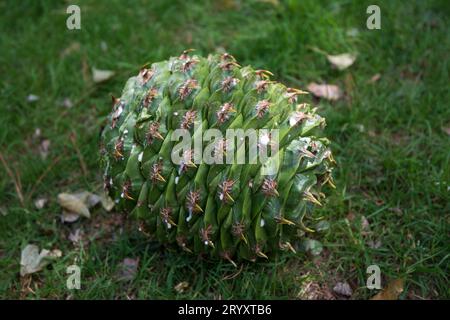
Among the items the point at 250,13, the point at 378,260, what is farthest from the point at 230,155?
the point at 250,13

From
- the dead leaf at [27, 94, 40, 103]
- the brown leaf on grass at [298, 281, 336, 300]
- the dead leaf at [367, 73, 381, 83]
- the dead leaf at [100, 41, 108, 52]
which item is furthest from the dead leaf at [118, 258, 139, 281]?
the dead leaf at [367, 73, 381, 83]

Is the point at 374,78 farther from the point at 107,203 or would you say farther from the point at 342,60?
the point at 107,203

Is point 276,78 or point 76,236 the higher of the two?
point 276,78

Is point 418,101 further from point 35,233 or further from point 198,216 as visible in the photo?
point 35,233

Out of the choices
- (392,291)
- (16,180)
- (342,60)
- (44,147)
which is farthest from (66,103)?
(392,291)

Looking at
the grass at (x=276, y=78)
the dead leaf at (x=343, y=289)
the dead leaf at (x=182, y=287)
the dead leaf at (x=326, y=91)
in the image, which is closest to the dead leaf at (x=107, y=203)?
the grass at (x=276, y=78)

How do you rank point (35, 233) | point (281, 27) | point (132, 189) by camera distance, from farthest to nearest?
1. point (281, 27)
2. point (35, 233)
3. point (132, 189)
